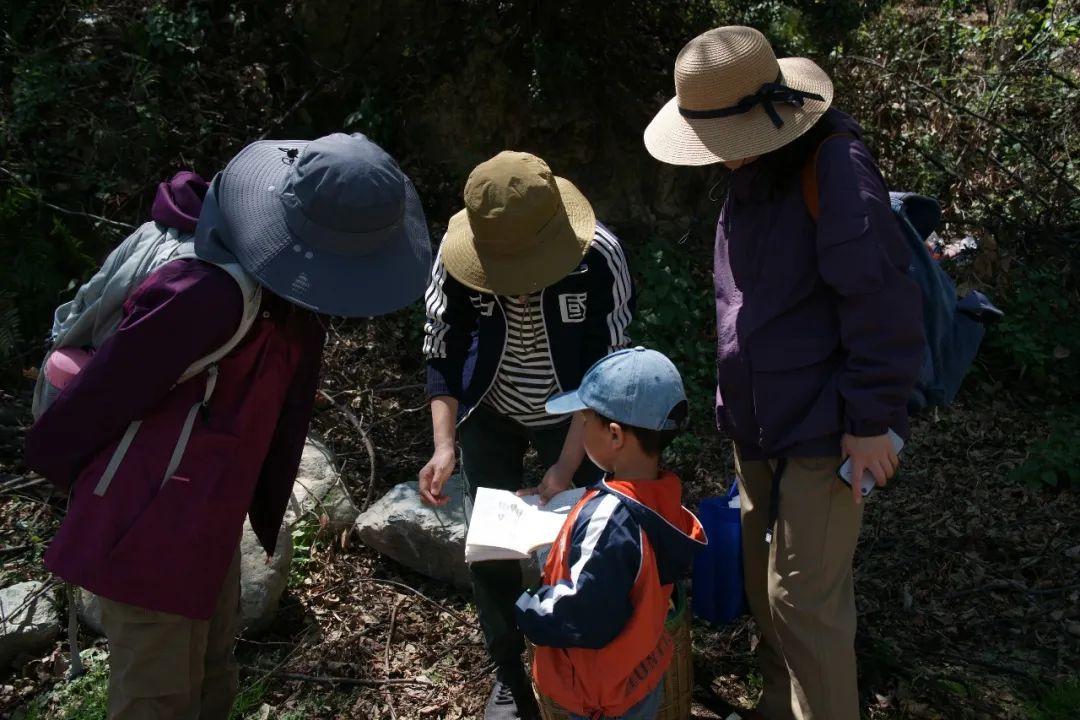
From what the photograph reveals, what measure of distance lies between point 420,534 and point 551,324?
63.9 inches

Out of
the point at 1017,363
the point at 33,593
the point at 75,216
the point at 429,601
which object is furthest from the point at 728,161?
the point at 75,216

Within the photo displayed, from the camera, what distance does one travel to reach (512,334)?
3.22 m

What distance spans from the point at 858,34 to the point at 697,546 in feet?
18.2

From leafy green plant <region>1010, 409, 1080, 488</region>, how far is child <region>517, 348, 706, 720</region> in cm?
295

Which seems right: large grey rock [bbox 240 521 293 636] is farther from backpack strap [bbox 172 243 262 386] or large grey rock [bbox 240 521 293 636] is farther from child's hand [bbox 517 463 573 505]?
backpack strap [bbox 172 243 262 386]

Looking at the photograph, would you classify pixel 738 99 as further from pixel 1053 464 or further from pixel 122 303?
pixel 1053 464

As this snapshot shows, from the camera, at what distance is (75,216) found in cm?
583

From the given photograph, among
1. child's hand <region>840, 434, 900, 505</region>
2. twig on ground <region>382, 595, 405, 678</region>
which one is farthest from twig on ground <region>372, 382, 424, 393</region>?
child's hand <region>840, 434, 900, 505</region>

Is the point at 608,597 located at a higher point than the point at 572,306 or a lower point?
lower

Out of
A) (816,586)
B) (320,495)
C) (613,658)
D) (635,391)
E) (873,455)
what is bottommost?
(320,495)

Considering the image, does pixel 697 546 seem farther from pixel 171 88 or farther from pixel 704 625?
pixel 171 88

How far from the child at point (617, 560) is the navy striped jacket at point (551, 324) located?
380mm

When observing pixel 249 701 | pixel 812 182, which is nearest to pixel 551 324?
pixel 812 182

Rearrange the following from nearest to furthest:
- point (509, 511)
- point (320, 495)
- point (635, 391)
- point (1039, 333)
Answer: point (635, 391)
point (509, 511)
point (320, 495)
point (1039, 333)
